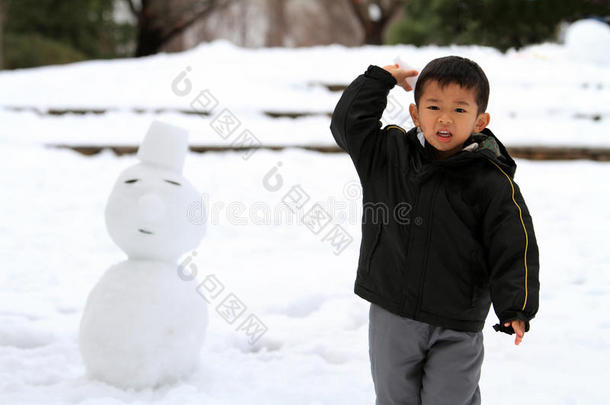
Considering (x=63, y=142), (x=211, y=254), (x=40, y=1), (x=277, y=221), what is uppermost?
(x=40, y=1)

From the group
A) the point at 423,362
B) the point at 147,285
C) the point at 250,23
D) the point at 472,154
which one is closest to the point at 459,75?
the point at 472,154

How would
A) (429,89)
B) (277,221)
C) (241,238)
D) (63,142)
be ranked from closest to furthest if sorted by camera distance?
(429,89), (241,238), (277,221), (63,142)

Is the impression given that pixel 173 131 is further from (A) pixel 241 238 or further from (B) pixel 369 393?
(A) pixel 241 238

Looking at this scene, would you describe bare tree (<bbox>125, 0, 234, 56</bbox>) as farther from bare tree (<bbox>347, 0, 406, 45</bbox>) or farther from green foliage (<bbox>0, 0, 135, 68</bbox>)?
bare tree (<bbox>347, 0, 406, 45</bbox>)

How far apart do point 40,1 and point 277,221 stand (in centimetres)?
1225

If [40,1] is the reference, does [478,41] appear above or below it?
below

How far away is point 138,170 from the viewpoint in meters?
2.05

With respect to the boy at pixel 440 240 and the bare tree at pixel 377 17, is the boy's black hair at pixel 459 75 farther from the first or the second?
the bare tree at pixel 377 17

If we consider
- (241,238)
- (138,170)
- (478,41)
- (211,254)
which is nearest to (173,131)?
(138,170)

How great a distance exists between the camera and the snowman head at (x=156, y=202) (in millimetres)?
2014

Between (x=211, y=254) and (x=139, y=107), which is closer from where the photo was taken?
(x=211, y=254)

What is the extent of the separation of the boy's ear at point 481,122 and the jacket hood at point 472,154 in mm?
15

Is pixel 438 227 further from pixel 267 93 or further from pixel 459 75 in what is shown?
pixel 267 93

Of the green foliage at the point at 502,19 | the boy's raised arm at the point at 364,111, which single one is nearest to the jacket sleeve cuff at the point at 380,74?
the boy's raised arm at the point at 364,111
